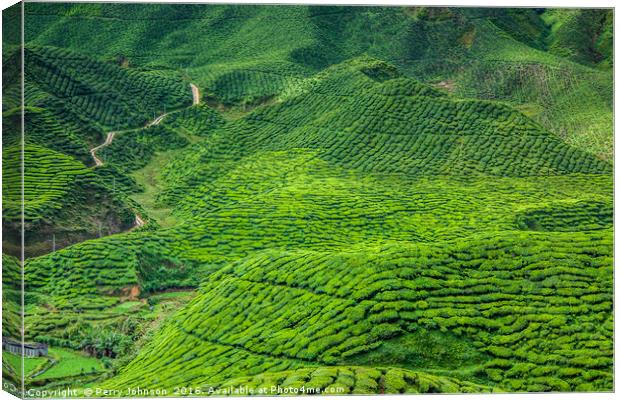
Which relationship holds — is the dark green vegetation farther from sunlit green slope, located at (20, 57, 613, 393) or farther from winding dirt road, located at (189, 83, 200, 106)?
winding dirt road, located at (189, 83, 200, 106)

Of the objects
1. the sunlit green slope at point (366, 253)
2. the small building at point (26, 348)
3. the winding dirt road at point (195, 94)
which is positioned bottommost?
the winding dirt road at point (195, 94)

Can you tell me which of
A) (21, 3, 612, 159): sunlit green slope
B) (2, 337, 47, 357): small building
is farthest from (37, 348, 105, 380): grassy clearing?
(21, 3, 612, 159): sunlit green slope

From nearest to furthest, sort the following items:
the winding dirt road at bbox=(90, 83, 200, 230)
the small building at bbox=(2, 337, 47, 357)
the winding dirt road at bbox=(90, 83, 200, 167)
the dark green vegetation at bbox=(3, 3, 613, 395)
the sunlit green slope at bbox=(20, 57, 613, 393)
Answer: the small building at bbox=(2, 337, 47, 357) < the sunlit green slope at bbox=(20, 57, 613, 393) < the dark green vegetation at bbox=(3, 3, 613, 395) < the winding dirt road at bbox=(90, 83, 200, 230) < the winding dirt road at bbox=(90, 83, 200, 167)

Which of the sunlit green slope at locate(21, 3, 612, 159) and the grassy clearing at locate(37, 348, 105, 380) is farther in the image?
the sunlit green slope at locate(21, 3, 612, 159)

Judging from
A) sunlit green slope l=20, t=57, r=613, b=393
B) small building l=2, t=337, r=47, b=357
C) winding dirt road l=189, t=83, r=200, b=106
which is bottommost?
winding dirt road l=189, t=83, r=200, b=106

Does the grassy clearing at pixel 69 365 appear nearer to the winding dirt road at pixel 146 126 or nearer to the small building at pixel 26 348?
the small building at pixel 26 348

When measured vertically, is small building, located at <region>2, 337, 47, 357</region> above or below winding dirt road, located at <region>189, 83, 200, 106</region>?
above

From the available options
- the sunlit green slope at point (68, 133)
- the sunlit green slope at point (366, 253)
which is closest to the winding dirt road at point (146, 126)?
the sunlit green slope at point (68, 133)

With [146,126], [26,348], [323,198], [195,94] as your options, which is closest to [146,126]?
[146,126]
